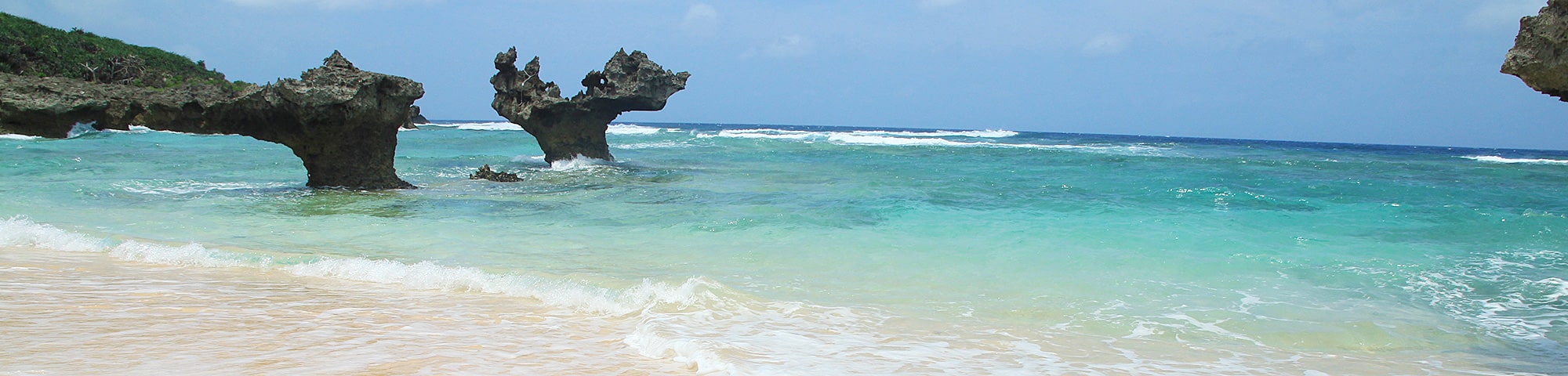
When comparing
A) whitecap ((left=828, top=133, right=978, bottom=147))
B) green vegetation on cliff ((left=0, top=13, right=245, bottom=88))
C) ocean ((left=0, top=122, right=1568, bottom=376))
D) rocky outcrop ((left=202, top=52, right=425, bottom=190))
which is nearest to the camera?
ocean ((left=0, top=122, right=1568, bottom=376))

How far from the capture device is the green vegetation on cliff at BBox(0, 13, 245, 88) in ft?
136

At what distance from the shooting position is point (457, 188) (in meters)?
14.8

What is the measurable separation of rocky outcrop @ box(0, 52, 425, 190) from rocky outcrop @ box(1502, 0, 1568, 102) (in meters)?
12.3

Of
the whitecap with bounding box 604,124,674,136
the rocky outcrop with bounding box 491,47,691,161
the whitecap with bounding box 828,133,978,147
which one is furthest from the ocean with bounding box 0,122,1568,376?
the whitecap with bounding box 604,124,674,136

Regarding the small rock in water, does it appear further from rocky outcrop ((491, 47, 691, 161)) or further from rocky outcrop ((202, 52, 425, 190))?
rocky outcrop ((491, 47, 691, 161))

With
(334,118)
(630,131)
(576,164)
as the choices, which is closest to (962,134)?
(630,131)

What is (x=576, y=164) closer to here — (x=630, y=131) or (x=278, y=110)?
(x=278, y=110)

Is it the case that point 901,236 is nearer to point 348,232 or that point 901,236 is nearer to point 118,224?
point 348,232

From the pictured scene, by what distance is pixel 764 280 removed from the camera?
688cm

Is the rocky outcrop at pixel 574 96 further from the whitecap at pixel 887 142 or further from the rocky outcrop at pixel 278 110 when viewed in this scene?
the whitecap at pixel 887 142

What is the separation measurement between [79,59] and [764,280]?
53.2 m

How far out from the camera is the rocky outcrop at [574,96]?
786 inches

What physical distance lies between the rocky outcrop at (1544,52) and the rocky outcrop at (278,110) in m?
12.3

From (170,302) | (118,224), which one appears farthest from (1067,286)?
(118,224)
